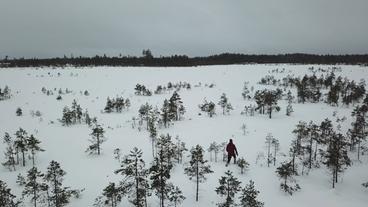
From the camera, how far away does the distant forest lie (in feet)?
362

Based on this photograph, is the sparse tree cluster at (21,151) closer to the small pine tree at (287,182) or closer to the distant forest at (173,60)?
the small pine tree at (287,182)

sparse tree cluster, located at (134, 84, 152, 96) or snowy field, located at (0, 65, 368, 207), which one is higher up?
sparse tree cluster, located at (134, 84, 152, 96)

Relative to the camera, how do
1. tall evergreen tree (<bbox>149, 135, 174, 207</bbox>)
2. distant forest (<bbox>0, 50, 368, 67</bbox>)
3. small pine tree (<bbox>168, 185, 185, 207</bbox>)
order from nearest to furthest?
tall evergreen tree (<bbox>149, 135, 174, 207</bbox>)
small pine tree (<bbox>168, 185, 185, 207</bbox>)
distant forest (<bbox>0, 50, 368, 67</bbox>)

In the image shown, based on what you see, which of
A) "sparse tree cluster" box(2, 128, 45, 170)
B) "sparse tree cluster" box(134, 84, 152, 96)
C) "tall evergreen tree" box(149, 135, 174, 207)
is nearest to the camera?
"tall evergreen tree" box(149, 135, 174, 207)

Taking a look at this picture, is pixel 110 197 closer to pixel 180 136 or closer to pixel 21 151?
pixel 21 151

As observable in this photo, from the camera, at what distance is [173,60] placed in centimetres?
11906

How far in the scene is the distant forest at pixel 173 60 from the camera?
4345 inches

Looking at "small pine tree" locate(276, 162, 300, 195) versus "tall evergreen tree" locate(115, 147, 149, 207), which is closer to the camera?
"tall evergreen tree" locate(115, 147, 149, 207)

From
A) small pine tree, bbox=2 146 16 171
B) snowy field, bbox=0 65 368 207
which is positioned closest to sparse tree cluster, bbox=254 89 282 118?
snowy field, bbox=0 65 368 207

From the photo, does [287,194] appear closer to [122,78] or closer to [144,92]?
[144,92]

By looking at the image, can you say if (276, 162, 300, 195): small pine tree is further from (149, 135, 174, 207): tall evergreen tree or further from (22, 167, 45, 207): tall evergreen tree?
(22, 167, 45, 207): tall evergreen tree

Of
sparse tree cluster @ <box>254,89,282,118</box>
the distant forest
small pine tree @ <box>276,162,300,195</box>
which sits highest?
Answer: the distant forest

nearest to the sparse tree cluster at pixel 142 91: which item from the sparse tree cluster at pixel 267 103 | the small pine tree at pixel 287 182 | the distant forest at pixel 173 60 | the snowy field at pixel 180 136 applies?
the snowy field at pixel 180 136

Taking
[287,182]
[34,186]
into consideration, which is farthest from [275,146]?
[34,186]
